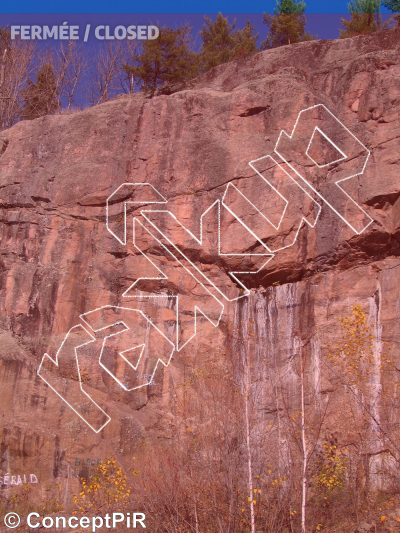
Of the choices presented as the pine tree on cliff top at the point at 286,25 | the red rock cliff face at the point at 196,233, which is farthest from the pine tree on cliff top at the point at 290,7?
the red rock cliff face at the point at 196,233

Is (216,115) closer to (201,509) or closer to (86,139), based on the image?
(86,139)

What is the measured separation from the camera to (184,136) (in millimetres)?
12805

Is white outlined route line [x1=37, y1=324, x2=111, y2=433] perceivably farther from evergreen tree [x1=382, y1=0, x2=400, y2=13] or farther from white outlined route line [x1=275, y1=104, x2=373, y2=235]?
evergreen tree [x1=382, y1=0, x2=400, y2=13]

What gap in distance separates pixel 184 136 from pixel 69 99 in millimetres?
12998

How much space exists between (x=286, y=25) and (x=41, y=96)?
1114 centimetres

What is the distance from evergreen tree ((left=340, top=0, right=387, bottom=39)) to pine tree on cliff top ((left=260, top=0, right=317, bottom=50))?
1.62 meters

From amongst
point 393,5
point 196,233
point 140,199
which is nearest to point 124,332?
point 196,233

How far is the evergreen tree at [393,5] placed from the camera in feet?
57.2

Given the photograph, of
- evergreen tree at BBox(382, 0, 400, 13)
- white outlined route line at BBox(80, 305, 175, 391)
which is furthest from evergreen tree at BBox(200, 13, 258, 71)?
white outlined route line at BBox(80, 305, 175, 391)

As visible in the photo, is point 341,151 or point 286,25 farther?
point 286,25

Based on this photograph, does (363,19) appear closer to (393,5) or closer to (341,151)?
(393,5)

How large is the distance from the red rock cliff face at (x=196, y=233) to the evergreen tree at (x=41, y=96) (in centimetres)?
995

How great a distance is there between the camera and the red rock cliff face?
10594 mm

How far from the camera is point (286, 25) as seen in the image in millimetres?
20359
